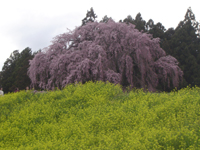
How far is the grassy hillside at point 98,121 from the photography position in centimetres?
672

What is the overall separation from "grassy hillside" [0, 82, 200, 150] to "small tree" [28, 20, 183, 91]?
3716 mm

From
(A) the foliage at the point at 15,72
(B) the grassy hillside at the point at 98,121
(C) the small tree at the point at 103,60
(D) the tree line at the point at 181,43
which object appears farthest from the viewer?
A: (A) the foliage at the point at 15,72

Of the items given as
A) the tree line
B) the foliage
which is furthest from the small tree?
the foliage

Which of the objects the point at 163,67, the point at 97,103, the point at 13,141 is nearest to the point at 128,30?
the point at 163,67

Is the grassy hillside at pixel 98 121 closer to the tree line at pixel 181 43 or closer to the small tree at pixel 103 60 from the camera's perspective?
the small tree at pixel 103 60

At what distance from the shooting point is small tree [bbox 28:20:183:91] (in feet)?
59.0

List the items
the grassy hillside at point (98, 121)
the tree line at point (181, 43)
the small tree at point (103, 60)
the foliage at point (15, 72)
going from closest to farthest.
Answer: the grassy hillside at point (98, 121), the small tree at point (103, 60), the tree line at point (181, 43), the foliage at point (15, 72)

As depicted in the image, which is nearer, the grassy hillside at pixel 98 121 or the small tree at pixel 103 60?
the grassy hillside at pixel 98 121

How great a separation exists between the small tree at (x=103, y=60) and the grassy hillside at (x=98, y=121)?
3.72m

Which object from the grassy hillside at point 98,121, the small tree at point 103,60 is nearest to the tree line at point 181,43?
the small tree at point 103,60

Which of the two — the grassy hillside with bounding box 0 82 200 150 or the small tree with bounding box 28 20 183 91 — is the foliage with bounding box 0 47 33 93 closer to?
the small tree with bounding box 28 20 183 91

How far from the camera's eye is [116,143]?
6.79 metres

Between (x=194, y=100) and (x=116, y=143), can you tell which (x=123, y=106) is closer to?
(x=194, y=100)

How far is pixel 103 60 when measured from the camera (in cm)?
1794
